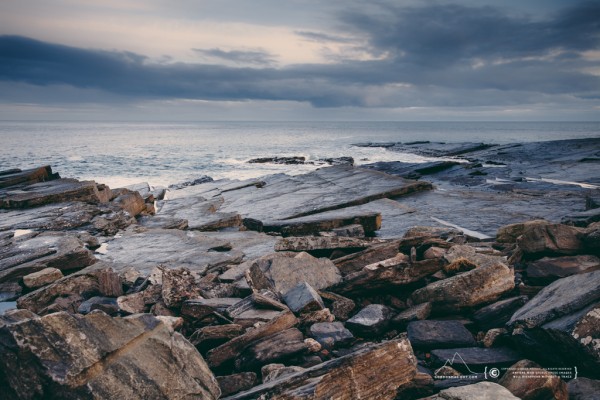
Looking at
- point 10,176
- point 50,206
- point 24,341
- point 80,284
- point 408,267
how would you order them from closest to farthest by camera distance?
point 24,341 → point 408,267 → point 80,284 → point 50,206 → point 10,176

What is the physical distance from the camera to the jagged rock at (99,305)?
564cm

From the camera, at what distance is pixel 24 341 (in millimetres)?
3186

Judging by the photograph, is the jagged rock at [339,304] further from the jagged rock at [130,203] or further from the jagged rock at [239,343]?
the jagged rock at [130,203]

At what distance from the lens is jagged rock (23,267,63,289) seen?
740 centimetres

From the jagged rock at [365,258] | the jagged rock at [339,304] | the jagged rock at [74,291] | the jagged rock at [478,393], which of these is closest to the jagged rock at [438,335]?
the jagged rock at [339,304]

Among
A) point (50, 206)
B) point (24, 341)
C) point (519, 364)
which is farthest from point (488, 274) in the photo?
point (50, 206)

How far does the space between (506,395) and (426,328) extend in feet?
5.83

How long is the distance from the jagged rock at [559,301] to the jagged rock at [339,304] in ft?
6.67

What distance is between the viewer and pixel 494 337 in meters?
4.80

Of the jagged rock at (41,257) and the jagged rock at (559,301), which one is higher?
the jagged rock at (559,301)

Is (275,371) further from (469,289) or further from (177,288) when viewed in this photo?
(469,289)

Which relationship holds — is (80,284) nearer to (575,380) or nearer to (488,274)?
(488,274)

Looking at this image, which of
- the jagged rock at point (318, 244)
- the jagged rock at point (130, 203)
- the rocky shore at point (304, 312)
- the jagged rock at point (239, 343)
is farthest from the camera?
the jagged rock at point (130, 203)

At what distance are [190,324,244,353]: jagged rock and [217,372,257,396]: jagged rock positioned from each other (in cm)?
70
